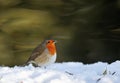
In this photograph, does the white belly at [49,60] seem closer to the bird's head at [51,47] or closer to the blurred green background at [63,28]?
the bird's head at [51,47]

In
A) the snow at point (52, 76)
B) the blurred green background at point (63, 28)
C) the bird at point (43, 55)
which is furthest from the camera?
the blurred green background at point (63, 28)

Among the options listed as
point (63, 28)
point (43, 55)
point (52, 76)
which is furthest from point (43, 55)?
point (63, 28)

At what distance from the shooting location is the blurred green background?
834 centimetres

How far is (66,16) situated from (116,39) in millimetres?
955

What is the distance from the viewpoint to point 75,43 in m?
8.66

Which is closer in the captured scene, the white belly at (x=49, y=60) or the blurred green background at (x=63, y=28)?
the white belly at (x=49, y=60)

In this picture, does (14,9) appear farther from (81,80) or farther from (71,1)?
(81,80)

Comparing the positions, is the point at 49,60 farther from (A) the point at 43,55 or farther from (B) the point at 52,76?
(B) the point at 52,76

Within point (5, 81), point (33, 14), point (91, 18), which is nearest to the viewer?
point (5, 81)

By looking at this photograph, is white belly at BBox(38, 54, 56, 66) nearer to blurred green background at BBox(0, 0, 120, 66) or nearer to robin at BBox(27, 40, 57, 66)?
robin at BBox(27, 40, 57, 66)

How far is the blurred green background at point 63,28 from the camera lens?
8.34 meters

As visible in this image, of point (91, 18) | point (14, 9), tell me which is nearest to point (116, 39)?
point (91, 18)

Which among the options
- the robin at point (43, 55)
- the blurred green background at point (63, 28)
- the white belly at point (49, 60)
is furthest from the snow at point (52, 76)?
the blurred green background at point (63, 28)

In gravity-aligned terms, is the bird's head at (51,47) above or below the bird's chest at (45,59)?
above
